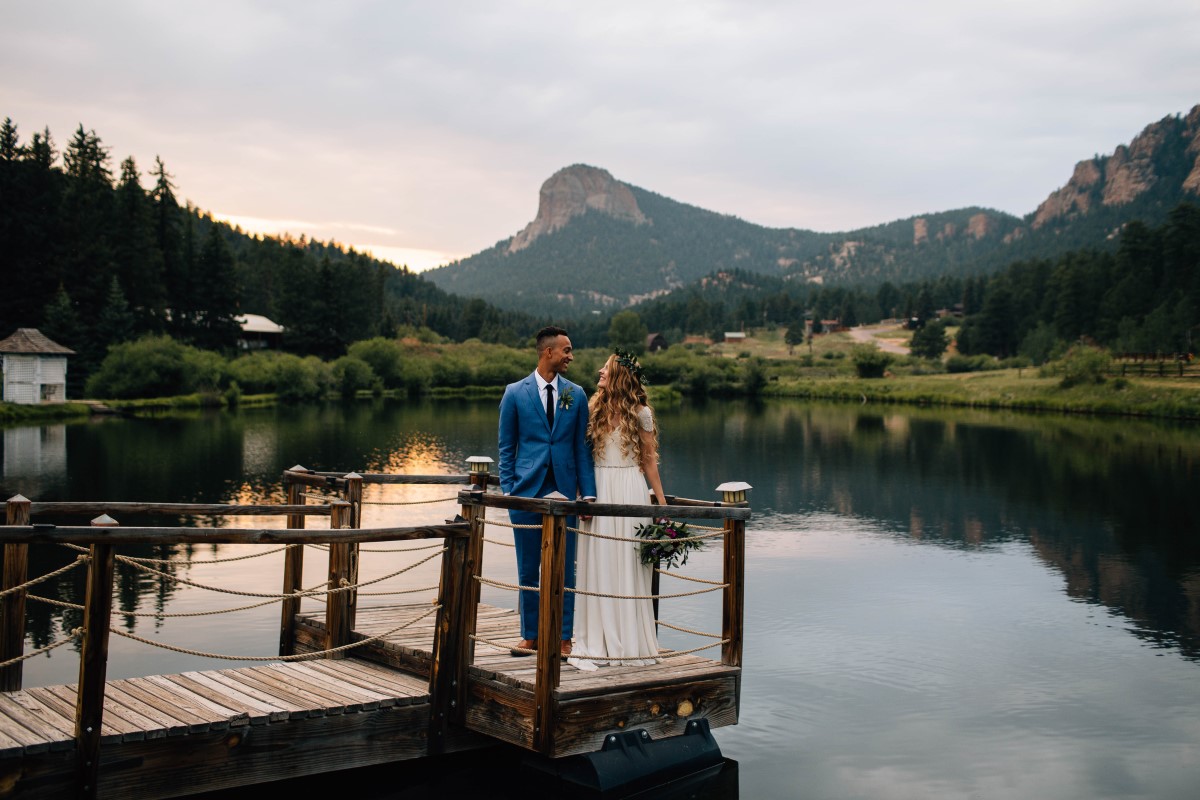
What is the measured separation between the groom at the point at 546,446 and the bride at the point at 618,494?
12cm

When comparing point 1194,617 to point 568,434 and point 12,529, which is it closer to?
point 568,434

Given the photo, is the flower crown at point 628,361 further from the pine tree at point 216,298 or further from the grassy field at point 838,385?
the pine tree at point 216,298

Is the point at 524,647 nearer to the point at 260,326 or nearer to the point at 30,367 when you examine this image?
the point at 30,367

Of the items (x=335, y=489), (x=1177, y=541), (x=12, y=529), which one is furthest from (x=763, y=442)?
(x=12, y=529)

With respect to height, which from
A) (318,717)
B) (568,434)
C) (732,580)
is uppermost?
(568,434)

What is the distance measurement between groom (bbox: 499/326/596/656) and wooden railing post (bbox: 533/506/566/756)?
30.4 inches

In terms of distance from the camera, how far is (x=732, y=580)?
8.66 m

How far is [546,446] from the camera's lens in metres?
8.22

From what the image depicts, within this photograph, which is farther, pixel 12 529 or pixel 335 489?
pixel 335 489

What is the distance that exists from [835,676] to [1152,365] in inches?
3142

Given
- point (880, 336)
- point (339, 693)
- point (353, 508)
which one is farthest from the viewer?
point (880, 336)

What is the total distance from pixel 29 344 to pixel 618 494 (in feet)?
201

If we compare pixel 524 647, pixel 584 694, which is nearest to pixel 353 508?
pixel 524 647

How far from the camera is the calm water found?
1011cm
